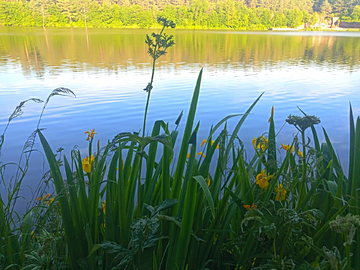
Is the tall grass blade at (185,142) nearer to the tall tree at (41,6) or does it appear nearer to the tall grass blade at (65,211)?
the tall grass blade at (65,211)

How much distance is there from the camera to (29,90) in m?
7.44

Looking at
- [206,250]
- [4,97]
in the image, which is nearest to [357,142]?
[206,250]

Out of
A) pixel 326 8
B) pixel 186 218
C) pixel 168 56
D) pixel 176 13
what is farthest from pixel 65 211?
pixel 326 8

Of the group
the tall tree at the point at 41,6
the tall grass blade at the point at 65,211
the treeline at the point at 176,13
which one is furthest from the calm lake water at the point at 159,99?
the tall tree at the point at 41,6

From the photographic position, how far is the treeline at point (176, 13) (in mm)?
53469

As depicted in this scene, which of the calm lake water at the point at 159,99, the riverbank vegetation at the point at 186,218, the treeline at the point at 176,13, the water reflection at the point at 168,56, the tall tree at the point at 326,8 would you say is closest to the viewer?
the riverbank vegetation at the point at 186,218

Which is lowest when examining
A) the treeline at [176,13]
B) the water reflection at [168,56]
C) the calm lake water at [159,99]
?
the calm lake water at [159,99]

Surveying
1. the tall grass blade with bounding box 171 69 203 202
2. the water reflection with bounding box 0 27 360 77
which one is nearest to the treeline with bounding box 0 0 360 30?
the water reflection with bounding box 0 27 360 77

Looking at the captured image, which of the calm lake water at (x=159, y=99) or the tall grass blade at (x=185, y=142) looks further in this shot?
the calm lake water at (x=159, y=99)

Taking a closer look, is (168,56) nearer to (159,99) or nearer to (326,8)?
(159,99)

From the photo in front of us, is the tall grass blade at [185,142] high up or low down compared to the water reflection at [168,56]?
up

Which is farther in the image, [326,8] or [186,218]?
[326,8]

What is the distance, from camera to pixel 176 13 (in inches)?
2334

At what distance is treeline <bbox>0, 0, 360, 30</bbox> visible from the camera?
53469 mm
